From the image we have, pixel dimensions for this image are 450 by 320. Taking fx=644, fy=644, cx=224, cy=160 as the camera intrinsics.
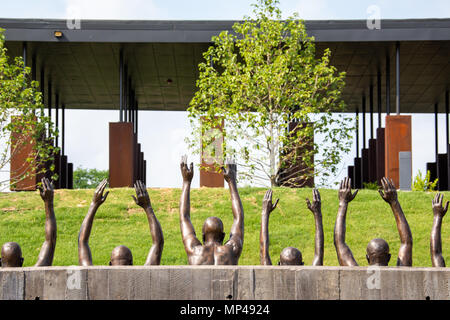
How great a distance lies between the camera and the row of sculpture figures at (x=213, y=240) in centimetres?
596

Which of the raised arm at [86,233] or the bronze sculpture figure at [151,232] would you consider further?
the raised arm at [86,233]

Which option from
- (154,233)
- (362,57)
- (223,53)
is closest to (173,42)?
(223,53)

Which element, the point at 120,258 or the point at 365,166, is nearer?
the point at 120,258

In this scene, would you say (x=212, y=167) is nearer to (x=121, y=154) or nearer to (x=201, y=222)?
(x=121, y=154)

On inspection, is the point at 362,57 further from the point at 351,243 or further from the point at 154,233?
the point at 154,233

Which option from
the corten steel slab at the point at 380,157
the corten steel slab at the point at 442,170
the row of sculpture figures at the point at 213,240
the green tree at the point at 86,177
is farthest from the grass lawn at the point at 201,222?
the green tree at the point at 86,177

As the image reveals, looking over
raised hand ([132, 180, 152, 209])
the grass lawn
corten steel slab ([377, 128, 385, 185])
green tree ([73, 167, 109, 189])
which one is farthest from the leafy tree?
green tree ([73, 167, 109, 189])

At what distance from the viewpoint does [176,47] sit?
2016 cm

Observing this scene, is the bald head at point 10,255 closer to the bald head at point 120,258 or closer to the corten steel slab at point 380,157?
the bald head at point 120,258

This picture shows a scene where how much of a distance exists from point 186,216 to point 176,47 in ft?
47.2

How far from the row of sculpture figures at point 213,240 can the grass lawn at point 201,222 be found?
5665 millimetres

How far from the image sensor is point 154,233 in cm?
624

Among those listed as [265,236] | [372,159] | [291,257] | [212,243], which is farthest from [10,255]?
[372,159]
